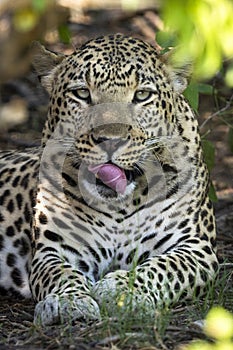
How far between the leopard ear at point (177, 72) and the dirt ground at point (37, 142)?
50.1 inches

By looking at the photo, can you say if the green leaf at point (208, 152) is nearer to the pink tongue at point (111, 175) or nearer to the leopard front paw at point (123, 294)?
the pink tongue at point (111, 175)

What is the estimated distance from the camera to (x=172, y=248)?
695 centimetres

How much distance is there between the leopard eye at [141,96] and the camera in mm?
6684

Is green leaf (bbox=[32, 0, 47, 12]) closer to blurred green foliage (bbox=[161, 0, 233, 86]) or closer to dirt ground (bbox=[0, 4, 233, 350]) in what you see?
blurred green foliage (bbox=[161, 0, 233, 86])

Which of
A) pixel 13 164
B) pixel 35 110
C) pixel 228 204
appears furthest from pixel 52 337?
pixel 35 110

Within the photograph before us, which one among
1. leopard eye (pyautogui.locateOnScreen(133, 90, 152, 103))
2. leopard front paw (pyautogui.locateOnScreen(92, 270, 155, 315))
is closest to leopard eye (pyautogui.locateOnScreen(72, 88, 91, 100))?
leopard eye (pyautogui.locateOnScreen(133, 90, 152, 103))

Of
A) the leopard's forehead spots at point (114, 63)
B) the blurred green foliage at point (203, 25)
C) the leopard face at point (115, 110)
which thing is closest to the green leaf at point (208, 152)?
the leopard face at point (115, 110)

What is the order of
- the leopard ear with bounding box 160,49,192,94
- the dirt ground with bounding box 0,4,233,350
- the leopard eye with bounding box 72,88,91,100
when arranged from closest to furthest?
the dirt ground with bounding box 0,4,233,350, the leopard eye with bounding box 72,88,91,100, the leopard ear with bounding box 160,49,192,94

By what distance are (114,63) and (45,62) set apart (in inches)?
27.7

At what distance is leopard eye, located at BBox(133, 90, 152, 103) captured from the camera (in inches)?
263

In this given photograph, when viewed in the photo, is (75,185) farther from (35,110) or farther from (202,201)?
(35,110)

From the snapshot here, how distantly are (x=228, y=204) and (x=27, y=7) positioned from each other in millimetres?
6523

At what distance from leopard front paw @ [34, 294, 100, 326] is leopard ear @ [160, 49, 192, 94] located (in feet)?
5.98

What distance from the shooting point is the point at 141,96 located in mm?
6699
